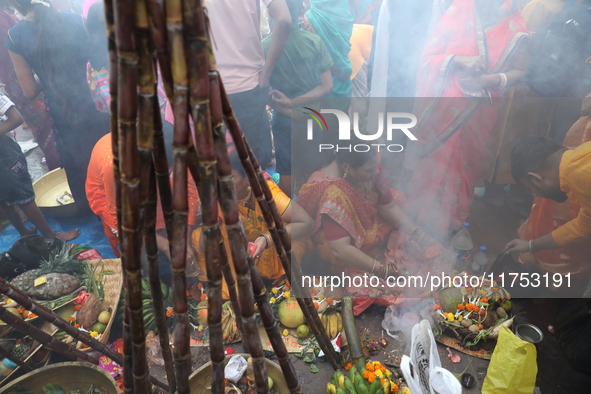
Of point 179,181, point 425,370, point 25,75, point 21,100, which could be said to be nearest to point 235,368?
point 425,370

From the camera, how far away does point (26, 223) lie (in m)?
4.07

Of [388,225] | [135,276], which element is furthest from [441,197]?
[135,276]

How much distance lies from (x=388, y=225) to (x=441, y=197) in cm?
55

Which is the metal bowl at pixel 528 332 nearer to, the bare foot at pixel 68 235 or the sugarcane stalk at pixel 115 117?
the sugarcane stalk at pixel 115 117

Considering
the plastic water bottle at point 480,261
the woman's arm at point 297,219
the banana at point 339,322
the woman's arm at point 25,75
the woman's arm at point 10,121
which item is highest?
the woman's arm at point 25,75

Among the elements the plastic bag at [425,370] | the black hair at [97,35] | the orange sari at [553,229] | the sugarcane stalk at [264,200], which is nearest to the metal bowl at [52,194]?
the black hair at [97,35]

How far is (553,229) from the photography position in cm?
280

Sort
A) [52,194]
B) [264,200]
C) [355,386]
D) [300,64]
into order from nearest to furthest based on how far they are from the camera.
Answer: [264,200] → [355,386] → [300,64] → [52,194]

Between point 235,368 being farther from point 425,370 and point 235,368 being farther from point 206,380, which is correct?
point 425,370

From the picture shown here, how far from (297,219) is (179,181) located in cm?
218

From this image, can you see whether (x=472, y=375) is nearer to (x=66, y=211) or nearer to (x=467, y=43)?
(x=467, y=43)

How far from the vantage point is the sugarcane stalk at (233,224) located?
0.86m

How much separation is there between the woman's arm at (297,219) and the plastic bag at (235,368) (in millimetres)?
1210

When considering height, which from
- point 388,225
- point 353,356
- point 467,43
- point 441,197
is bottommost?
point 353,356
